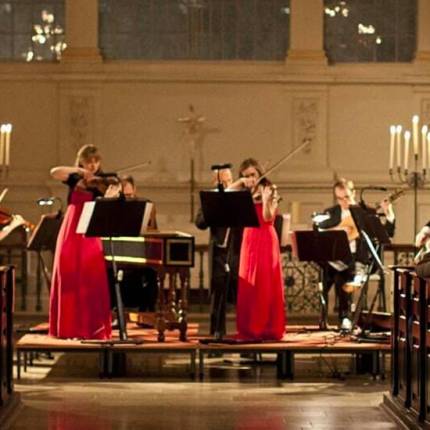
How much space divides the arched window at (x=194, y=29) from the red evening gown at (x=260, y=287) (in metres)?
6.83

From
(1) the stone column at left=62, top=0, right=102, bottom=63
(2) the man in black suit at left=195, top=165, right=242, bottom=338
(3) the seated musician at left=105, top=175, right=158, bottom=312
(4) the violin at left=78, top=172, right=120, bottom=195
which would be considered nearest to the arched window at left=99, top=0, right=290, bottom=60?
(1) the stone column at left=62, top=0, right=102, bottom=63

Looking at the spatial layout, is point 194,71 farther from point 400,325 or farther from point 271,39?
point 400,325

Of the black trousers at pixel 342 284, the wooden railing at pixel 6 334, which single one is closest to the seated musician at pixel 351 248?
the black trousers at pixel 342 284

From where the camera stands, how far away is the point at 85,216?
9570 millimetres

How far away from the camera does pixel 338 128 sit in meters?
16.2

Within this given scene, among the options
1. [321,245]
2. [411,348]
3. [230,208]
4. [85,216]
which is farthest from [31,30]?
[411,348]

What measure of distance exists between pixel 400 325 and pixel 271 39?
9.06 meters

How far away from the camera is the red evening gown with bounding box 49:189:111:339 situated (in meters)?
10.0

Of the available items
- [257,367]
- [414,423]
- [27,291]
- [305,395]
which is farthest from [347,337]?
[27,291]

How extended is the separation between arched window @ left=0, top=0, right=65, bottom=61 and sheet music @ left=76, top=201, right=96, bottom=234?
721 cm

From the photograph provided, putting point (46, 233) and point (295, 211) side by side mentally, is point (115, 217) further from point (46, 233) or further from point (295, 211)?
point (295, 211)

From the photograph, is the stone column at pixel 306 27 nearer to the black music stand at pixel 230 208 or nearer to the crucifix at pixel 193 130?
the crucifix at pixel 193 130

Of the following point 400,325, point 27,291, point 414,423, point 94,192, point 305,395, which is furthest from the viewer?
point 27,291

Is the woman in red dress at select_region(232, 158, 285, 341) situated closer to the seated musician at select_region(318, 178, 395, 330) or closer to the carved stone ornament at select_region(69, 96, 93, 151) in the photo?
the seated musician at select_region(318, 178, 395, 330)
